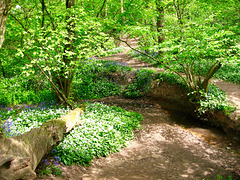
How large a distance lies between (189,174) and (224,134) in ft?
11.9

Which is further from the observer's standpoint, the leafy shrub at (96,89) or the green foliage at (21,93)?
the leafy shrub at (96,89)

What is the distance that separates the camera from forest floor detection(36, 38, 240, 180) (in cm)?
485

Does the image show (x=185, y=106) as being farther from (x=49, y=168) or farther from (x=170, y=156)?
(x=49, y=168)

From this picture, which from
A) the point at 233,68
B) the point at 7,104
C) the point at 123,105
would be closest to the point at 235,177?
the point at 123,105

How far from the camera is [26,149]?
3393mm

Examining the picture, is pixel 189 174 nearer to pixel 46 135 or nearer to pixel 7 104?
pixel 46 135

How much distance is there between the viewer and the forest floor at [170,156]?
485cm

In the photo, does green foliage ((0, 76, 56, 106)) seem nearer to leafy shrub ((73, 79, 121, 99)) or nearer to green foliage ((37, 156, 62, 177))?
leafy shrub ((73, 79, 121, 99))

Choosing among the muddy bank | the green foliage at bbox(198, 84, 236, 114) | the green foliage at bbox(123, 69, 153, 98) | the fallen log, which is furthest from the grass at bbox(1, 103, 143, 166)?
the green foliage at bbox(123, 69, 153, 98)

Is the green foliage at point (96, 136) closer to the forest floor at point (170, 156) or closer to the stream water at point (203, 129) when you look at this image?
the forest floor at point (170, 156)

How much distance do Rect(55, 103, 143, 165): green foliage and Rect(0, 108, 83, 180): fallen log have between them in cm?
51

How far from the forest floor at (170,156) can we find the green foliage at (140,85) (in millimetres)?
2976

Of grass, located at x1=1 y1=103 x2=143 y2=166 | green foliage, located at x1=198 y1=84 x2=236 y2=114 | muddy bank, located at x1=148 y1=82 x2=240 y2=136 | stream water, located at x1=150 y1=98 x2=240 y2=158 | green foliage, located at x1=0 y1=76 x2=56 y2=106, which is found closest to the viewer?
grass, located at x1=1 y1=103 x2=143 y2=166

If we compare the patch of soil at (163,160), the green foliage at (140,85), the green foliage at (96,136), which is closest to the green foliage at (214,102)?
the patch of soil at (163,160)
